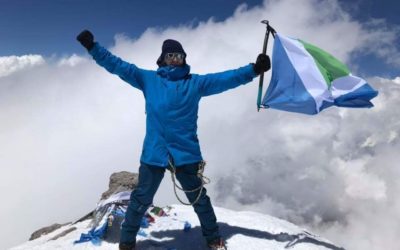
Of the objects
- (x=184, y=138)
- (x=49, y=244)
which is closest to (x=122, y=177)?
(x=49, y=244)

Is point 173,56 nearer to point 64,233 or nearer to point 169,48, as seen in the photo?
point 169,48

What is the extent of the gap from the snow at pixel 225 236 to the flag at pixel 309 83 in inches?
94.6

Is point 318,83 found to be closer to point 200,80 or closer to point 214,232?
point 200,80

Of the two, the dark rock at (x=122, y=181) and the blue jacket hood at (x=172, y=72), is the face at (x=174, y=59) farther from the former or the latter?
the dark rock at (x=122, y=181)

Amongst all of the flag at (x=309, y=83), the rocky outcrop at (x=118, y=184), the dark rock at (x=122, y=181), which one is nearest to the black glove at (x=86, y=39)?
the flag at (x=309, y=83)

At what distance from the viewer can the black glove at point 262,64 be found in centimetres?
664

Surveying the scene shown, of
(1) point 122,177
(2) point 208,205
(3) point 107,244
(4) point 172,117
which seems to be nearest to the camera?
(4) point 172,117

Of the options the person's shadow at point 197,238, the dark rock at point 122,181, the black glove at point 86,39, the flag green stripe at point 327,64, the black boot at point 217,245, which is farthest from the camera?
the dark rock at point 122,181

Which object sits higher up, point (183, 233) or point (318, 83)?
point (318, 83)

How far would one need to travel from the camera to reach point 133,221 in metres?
6.62

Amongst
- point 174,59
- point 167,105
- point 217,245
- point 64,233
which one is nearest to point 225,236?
point 217,245

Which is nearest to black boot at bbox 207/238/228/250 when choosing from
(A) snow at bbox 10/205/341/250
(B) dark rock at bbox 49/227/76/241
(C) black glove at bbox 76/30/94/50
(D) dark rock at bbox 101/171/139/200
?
(A) snow at bbox 10/205/341/250

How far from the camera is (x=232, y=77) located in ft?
22.0

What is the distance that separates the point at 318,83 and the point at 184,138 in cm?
280
